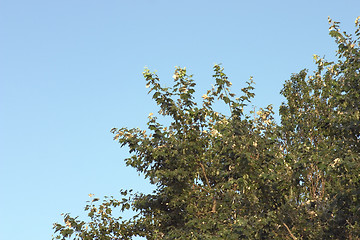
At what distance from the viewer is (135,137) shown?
60.1 feet

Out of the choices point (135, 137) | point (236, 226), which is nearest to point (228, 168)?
point (236, 226)

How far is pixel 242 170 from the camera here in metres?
15.8

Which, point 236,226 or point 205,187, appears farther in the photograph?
point 205,187

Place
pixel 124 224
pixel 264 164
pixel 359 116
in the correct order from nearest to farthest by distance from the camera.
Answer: pixel 359 116, pixel 264 164, pixel 124 224

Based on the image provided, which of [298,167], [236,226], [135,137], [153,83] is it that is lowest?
[236,226]

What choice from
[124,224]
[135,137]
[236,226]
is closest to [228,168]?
[236,226]

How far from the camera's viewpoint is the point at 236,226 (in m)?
14.5

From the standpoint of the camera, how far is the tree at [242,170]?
14609mm

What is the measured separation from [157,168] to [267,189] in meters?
4.00

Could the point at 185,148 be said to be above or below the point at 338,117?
above

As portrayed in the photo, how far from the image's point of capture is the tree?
14.6 m

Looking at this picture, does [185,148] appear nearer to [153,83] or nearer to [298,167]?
[153,83]

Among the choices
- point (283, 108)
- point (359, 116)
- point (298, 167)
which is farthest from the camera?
point (283, 108)

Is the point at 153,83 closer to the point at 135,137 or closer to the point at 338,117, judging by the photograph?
the point at 135,137
